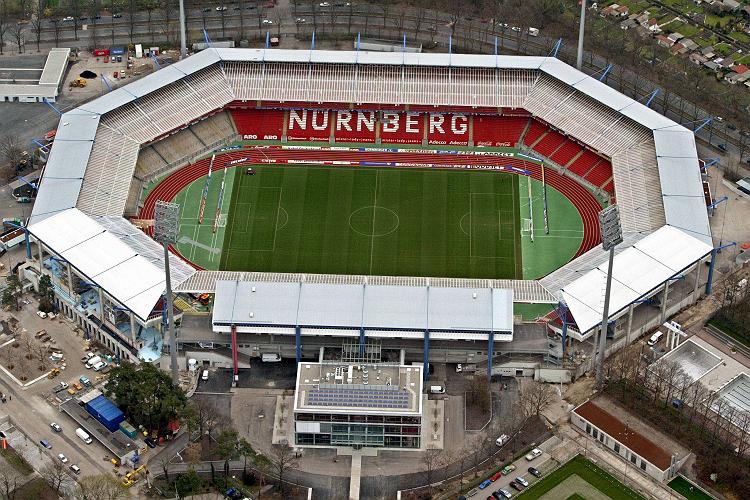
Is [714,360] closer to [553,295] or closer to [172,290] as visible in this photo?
[553,295]

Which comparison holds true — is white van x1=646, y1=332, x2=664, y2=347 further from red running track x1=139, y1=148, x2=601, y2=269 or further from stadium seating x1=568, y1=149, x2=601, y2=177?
stadium seating x1=568, y1=149, x2=601, y2=177

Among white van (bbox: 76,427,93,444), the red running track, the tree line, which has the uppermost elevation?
the red running track

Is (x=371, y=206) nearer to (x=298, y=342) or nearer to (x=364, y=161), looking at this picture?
(x=364, y=161)

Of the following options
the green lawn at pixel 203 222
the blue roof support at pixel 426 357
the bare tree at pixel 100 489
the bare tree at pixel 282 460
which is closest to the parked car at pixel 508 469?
the blue roof support at pixel 426 357

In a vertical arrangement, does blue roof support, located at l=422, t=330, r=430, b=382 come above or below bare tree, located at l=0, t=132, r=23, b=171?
below

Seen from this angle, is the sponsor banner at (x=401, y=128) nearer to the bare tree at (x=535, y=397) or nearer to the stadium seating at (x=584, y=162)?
the stadium seating at (x=584, y=162)

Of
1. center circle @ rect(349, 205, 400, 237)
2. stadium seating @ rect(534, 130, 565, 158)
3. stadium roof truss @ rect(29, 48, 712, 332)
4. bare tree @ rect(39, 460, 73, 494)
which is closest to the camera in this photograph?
bare tree @ rect(39, 460, 73, 494)

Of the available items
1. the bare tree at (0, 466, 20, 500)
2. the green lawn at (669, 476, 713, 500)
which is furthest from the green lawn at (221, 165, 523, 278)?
the bare tree at (0, 466, 20, 500)

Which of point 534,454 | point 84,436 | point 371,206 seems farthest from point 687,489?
point 84,436

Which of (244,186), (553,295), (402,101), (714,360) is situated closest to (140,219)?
(244,186)
